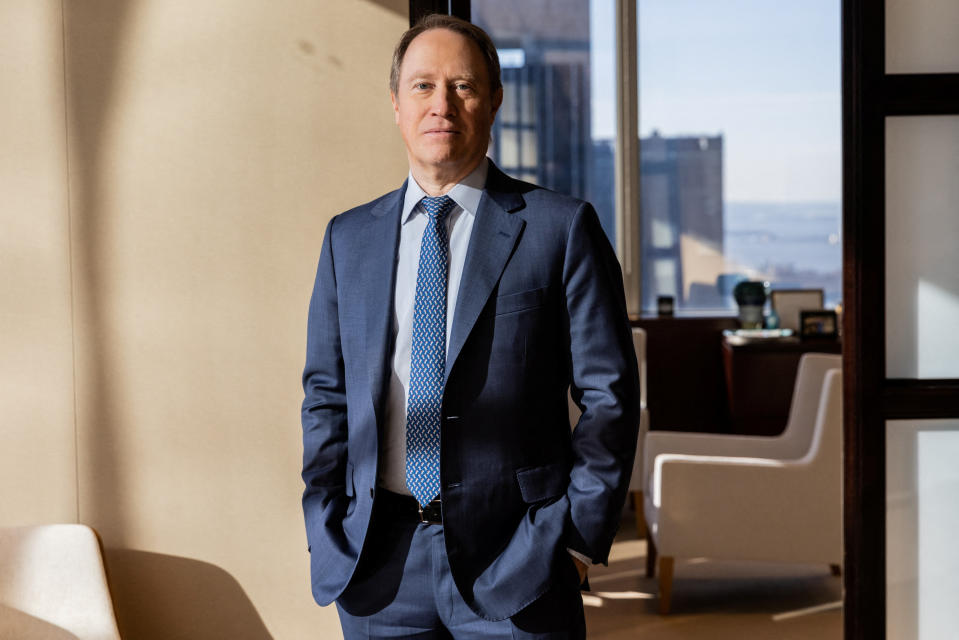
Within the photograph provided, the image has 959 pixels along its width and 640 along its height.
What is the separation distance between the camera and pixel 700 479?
Result: 13.0 ft

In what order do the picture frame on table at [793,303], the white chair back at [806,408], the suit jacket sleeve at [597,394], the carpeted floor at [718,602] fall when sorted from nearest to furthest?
the suit jacket sleeve at [597,394] < the carpeted floor at [718,602] < the white chair back at [806,408] < the picture frame on table at [793,303]

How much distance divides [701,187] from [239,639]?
535cm

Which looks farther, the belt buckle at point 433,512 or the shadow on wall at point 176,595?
the shadow on wall at point 176,595

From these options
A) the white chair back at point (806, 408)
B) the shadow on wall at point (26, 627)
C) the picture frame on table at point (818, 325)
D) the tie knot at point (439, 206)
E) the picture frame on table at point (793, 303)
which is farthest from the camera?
the picture frame on table at point (793, 303)

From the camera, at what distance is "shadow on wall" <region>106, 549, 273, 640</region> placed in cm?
261

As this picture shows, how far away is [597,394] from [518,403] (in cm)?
15

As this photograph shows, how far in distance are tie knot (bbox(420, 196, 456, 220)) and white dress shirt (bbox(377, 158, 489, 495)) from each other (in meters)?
0.01

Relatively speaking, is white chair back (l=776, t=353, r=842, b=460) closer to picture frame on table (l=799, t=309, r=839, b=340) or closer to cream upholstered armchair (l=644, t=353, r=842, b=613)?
cream upholstered armchair (l=644, t=353, r=842, b=613)

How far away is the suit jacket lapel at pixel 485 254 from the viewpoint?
1753mm

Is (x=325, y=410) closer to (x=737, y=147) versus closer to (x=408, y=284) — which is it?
(x=408, y=284)

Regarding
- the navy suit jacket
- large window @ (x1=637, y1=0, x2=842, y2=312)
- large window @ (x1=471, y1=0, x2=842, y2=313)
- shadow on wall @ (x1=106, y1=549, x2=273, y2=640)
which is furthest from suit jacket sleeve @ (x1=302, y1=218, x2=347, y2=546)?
large window @ (x1=637, y1=0, x2=842, y2=312)

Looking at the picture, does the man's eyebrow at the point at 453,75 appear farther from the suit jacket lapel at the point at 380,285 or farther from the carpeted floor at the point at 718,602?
the carpeted floor at the point at 718,602

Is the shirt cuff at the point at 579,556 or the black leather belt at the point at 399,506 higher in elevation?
the black leather belt at the point at 399,506

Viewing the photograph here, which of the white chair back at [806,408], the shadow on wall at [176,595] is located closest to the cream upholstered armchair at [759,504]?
the white chair back at [806,408]
